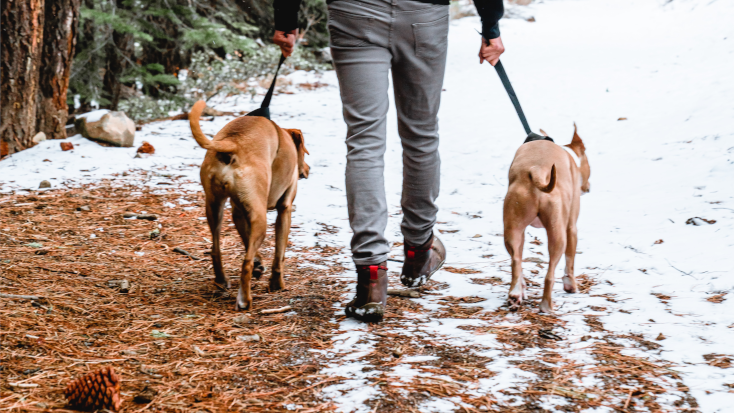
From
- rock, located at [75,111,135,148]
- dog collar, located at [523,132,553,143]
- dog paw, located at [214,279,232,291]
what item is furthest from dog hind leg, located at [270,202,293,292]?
rock, located at [75,111,135,148]

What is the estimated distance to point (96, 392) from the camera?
1.86 meters

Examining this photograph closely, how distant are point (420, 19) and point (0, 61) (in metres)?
5.25

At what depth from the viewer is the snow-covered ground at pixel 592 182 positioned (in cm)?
256

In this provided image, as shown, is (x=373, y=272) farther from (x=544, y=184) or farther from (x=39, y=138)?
(x=39, y=138)

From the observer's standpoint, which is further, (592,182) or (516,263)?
(592,182)

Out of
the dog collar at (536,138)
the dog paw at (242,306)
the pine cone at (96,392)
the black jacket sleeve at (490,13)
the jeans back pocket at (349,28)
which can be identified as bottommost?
the dog paw at (242,306)

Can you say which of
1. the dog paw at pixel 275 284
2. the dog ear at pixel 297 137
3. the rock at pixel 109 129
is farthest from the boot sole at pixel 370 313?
the rock at pixel 109 129

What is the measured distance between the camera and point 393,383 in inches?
85.0

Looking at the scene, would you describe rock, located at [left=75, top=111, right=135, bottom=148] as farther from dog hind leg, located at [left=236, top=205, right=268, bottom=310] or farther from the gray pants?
the gray pants

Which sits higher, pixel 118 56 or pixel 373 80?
pixel 373 80

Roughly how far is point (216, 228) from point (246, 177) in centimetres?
44

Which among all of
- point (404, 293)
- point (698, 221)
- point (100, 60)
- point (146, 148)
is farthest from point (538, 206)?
point (100, 60)

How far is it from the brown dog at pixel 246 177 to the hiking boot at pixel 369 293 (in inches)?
22.6

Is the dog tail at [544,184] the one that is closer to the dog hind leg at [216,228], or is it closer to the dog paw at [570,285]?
the dog paw at [570,285]
